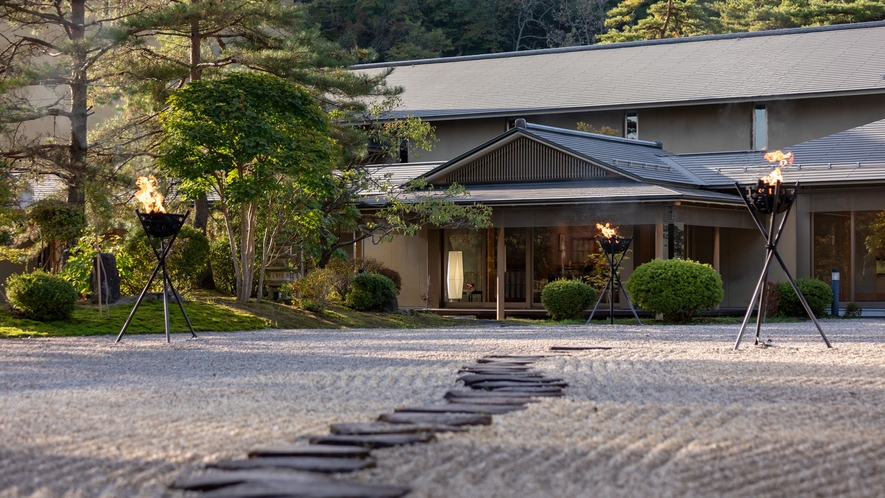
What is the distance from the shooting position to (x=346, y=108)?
746 inches

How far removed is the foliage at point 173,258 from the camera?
16969 millimetres

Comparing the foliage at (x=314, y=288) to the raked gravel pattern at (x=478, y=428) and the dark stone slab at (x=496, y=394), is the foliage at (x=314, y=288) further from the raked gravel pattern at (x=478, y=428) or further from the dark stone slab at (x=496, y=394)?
the dark stone slab at (x=496, y=394)

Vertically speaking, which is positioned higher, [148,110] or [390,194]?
[148,110]

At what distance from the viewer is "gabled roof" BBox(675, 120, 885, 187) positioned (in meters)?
19.9

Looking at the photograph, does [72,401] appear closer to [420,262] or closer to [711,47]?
[420,262]

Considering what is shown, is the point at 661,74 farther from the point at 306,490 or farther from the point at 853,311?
the point at 306,490

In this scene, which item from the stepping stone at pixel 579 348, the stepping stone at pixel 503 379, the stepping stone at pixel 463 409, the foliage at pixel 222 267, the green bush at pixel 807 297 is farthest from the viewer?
the foliage at pixel 222 267

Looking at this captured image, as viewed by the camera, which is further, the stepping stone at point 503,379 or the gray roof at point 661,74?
the gray roof at point 661,74

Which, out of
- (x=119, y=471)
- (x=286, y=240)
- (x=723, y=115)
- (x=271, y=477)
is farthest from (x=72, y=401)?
(x=723, y=115)

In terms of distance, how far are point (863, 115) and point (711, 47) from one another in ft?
18.3

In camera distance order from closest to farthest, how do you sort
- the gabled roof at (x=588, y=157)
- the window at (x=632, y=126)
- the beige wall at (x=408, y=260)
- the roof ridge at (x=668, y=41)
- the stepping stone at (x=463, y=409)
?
1. the stepping stone at (x=463, y=409)
2. the gabled roof at (x=588, y=157)
3. the beige wall at (x=408, y=260)
4. the window at (x=632, y=126)
5. the roof ridge at (x=668, y=41)

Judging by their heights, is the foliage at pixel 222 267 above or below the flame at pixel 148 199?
below

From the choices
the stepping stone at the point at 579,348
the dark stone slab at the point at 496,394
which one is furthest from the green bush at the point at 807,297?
the dark stone slab at the point at 496,394

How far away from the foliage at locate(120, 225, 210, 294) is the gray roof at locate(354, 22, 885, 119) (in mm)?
9619
